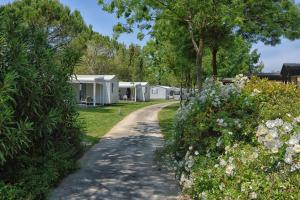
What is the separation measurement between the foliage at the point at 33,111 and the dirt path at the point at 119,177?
13.8 inches

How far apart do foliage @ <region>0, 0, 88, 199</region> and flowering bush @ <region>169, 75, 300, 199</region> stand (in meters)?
2.37

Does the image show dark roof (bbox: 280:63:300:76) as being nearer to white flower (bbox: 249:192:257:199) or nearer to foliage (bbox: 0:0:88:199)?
foliage (bbox: 0:0:88:199)

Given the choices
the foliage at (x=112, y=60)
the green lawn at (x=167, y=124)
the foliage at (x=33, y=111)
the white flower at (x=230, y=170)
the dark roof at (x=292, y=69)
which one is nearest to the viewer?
the white flower at (x=230, y=170)

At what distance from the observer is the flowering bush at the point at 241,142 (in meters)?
4.16

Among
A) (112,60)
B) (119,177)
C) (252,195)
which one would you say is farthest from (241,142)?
(112,60)

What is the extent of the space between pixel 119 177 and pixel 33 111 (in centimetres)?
202

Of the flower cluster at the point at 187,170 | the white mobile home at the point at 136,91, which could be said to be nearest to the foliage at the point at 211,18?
the flower cluster at the point at 187,170

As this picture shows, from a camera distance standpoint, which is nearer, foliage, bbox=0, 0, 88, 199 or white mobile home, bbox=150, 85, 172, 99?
foliage, bbox=0, 0, 88, 199

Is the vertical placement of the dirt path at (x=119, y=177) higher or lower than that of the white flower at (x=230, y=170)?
lower

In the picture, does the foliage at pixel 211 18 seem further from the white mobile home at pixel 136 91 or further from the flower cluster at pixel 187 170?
the white mobile home at pixel 136 91

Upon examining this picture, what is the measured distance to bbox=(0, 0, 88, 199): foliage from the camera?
18.3ft

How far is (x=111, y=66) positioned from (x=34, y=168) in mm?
49559

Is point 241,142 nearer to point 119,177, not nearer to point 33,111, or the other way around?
point 119,177

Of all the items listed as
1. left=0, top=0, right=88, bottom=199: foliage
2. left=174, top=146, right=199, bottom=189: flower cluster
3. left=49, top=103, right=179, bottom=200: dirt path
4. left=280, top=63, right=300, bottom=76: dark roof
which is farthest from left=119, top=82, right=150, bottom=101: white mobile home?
left=174, top=146, right=199, bottom=189: flower cluster
